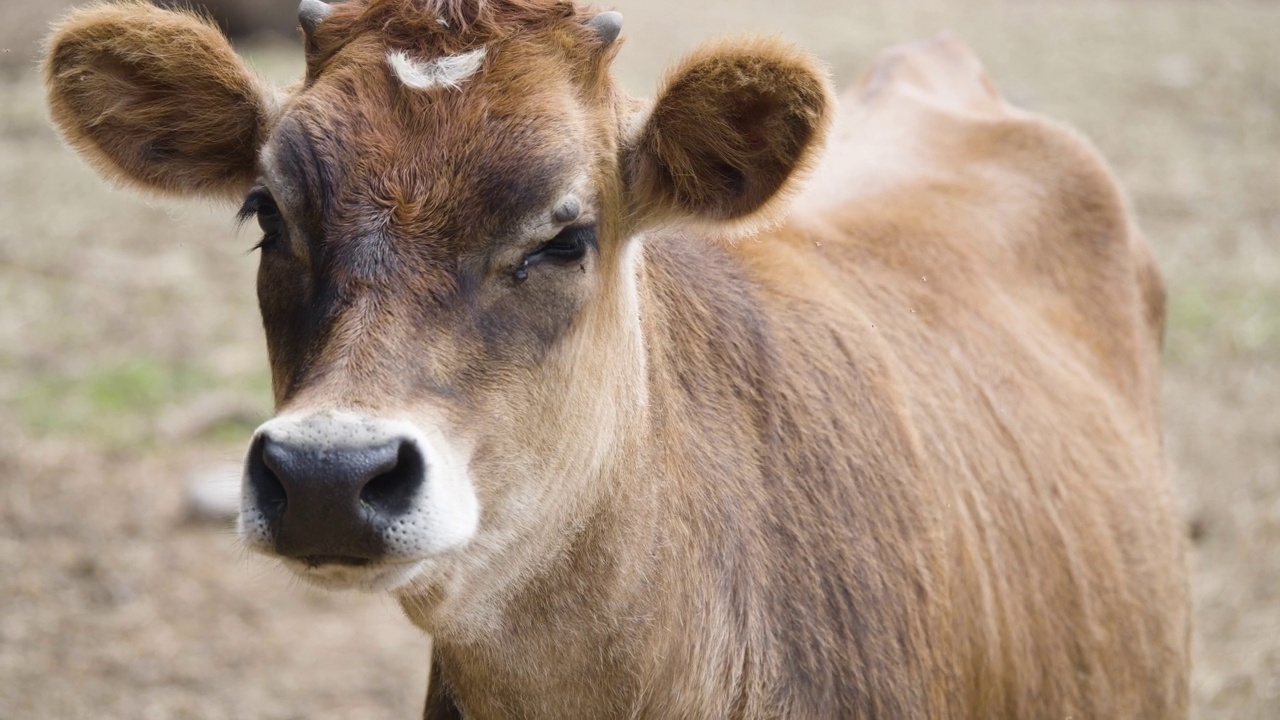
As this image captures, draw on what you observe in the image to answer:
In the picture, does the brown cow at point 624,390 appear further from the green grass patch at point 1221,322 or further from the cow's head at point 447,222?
the green grass patch at point 1221,322

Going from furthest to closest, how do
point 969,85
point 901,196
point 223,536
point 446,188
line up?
point 223,536
point 969,85
point 901,196
point 446,188

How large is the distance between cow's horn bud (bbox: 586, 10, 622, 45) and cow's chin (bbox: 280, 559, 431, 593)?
1.24m

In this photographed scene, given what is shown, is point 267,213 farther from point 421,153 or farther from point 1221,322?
point 1221,322

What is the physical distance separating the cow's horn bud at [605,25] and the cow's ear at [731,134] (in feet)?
0.53

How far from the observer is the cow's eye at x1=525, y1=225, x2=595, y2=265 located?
2861 millimetres

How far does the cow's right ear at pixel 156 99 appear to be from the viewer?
3.25 metres

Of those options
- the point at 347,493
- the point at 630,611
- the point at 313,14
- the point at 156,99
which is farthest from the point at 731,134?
the point at 156,99

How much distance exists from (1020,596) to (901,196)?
4.53ft

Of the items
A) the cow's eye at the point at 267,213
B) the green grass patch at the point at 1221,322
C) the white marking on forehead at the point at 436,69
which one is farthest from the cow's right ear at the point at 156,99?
the green grass patch at the point at 1221,322

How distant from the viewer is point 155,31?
3.24 m

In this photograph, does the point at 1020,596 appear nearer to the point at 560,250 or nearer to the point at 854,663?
the point at 854,663

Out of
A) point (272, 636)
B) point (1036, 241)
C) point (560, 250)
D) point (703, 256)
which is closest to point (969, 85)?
point (1036, 241)

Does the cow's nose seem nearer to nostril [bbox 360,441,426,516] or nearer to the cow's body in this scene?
nostril [bbox 360,441,426,516]

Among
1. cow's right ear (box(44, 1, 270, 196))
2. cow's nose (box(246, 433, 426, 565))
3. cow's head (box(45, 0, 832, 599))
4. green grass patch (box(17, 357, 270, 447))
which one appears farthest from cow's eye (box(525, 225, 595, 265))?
green grass patch (box(17, 357, 270, 447))
